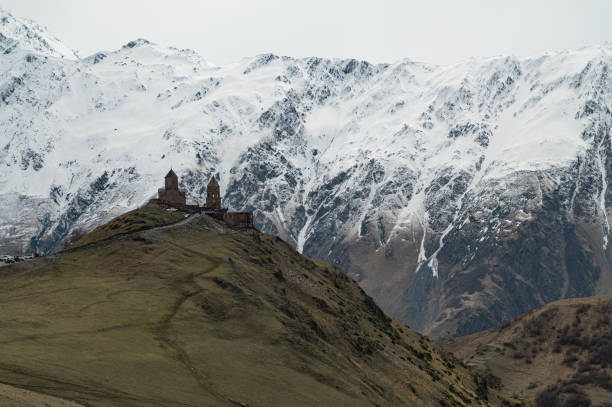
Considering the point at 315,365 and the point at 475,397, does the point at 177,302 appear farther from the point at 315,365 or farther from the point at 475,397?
the point at 475,397

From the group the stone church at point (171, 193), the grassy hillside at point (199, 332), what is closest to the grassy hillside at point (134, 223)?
the grassy hillside at point (199, 332)

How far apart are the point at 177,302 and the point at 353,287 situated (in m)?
70.3

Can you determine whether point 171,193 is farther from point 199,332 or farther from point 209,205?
point 199,332

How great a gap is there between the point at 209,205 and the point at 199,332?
96042 millimetres

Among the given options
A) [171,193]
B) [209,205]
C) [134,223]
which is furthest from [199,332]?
[171,193]

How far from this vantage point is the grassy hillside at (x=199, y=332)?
2908 inches

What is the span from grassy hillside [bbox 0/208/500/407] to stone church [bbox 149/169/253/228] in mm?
4802

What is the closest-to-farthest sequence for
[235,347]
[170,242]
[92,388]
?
[92,388] → [235,347] → [170,242]

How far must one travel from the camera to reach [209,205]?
621 feet

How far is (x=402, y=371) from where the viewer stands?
12356cm

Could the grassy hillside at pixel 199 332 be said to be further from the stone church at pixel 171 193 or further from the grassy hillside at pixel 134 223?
the stone church at pixel 171 193

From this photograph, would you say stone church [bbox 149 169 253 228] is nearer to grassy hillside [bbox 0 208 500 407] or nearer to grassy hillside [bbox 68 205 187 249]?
grassy hillside [bbox 0 208 500 407]

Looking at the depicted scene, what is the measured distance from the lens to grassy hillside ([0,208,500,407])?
7388 cm

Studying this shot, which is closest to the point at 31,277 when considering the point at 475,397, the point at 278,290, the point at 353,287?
the point at 278,290
